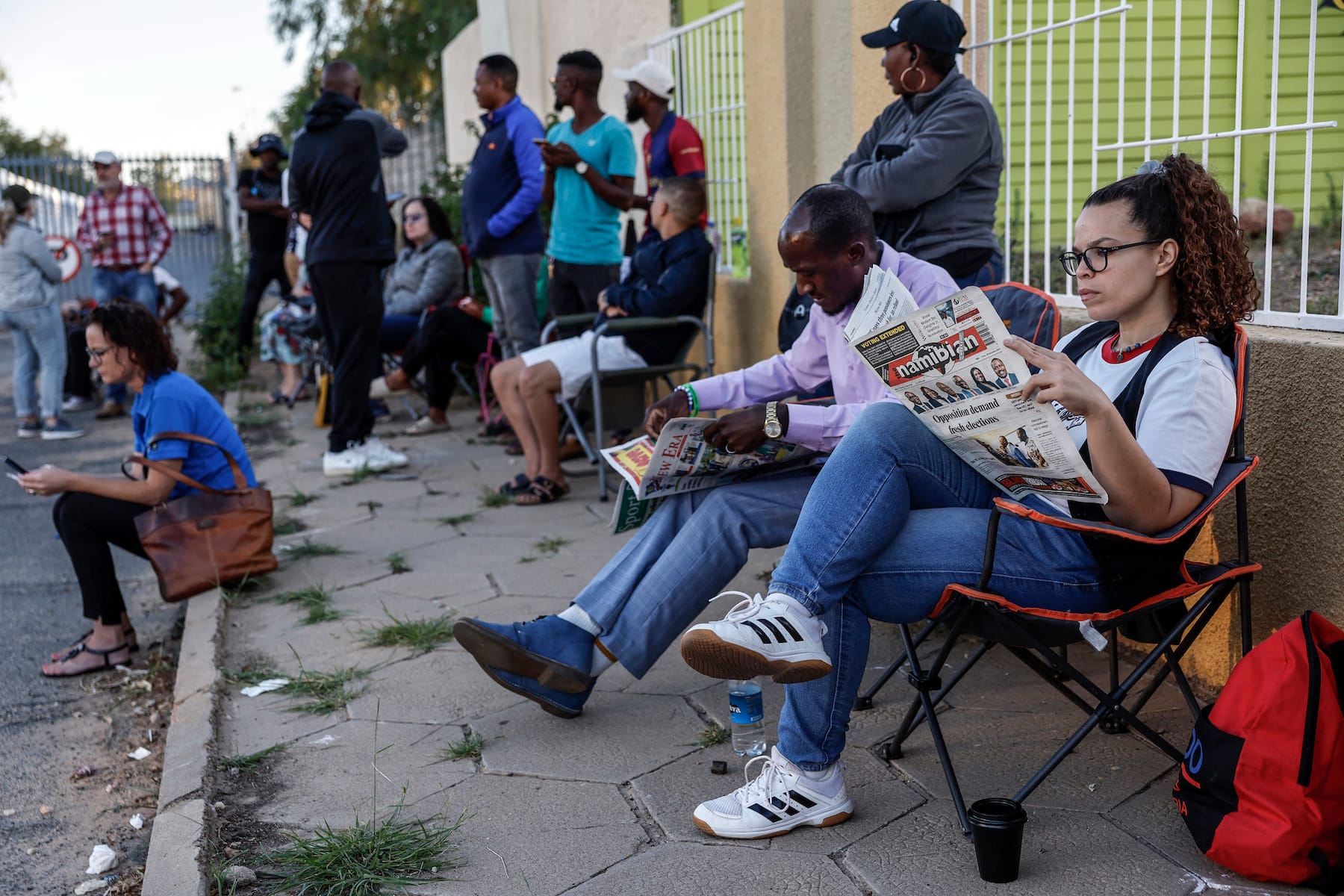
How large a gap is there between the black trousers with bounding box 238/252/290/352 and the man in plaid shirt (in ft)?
2.49

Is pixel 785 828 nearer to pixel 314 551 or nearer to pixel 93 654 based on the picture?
pixel 93 654

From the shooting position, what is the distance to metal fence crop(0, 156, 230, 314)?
15766mm

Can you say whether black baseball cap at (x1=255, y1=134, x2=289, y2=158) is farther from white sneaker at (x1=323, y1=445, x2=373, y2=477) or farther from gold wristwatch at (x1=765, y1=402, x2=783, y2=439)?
gold wristwatch at (x1=765, y1=402, x2=783, y2=439)

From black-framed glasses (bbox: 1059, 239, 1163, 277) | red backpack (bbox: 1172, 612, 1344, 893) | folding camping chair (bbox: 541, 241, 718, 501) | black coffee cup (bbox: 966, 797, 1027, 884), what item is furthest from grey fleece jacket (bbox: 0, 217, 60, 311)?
red backpack (bbox: 1172, 612, 1344, 893)

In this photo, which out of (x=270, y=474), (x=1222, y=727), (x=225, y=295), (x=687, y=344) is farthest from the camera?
(x=225, y=295)

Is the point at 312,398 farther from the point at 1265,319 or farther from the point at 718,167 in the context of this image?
the point at 1265,319

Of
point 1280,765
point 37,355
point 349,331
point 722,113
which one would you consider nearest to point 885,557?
point 1280,765

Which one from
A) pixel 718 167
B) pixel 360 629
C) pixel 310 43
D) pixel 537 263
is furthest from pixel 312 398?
pixel 310 43

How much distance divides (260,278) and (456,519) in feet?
18.7

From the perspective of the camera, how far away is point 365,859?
266 centimetres

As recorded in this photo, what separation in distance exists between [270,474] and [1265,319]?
5.63 m

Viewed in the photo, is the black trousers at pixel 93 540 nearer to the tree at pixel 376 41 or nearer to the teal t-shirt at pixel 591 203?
the teal t-shirt at pixel 591 203

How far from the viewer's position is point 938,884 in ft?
8.04

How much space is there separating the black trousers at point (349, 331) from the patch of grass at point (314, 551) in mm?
1673
